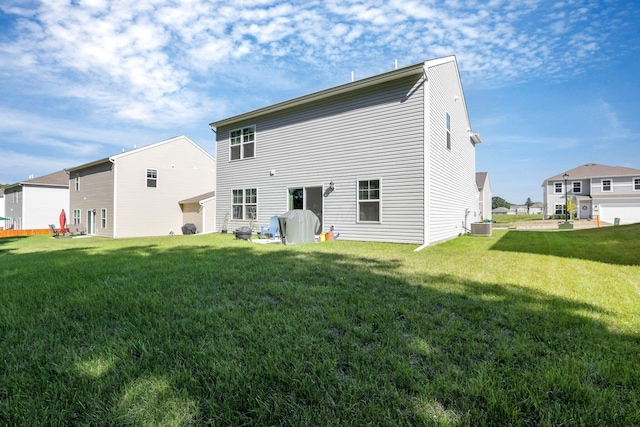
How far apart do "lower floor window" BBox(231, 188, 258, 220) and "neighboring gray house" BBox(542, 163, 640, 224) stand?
99.0 ft

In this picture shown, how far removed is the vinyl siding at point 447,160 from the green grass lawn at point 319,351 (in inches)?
243

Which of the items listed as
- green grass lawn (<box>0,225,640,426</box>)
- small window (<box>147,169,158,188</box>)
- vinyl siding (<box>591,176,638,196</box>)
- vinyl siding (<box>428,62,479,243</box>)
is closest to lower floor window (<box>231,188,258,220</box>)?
vinyl siding (<box>428,62,479,243</box>)

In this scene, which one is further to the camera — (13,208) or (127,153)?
(13,208)

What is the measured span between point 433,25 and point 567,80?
8558 millimetres

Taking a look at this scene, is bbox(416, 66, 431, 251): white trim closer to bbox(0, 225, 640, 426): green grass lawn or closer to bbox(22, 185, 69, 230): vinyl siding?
bbox(0, 225, 640, 426): green grass lawn

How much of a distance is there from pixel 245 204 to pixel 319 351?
509 inches

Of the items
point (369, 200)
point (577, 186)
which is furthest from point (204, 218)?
point (577, 186)

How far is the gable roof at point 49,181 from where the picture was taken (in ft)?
93.4

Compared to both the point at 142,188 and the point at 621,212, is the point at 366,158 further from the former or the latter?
the point at 621,212

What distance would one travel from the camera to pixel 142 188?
2025cm

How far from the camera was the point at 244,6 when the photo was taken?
9094mm

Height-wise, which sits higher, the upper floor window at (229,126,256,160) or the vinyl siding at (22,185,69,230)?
the upper floor window at (229,126,256,160)

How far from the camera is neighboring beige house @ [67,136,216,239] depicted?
1934 centimetres

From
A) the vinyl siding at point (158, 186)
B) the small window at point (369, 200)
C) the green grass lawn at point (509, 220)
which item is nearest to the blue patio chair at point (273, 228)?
the small window at point (369, 200)
